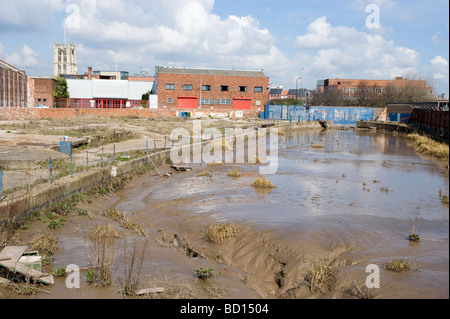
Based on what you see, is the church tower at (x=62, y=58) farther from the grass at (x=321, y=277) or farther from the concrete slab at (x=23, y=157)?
the grass at (x=321, y=277)

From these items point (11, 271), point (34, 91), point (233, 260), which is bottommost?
point (233, 260)

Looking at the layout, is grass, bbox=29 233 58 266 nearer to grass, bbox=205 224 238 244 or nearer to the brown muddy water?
the brown muddy water

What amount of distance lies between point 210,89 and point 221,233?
2268 inches

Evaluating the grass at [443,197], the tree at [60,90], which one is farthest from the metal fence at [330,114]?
the grass at [443,197]

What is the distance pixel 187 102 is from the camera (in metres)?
65.9

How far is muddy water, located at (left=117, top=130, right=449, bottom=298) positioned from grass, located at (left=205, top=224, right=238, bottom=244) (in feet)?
0.79

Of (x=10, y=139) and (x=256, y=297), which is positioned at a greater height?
(x=10, y=139)

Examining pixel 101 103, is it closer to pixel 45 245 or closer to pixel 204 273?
pixel 45 245

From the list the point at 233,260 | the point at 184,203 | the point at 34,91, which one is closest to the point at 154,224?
the point at 184,203
